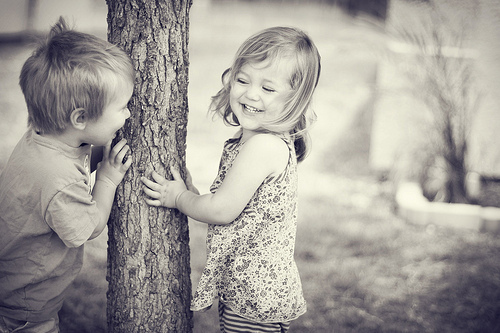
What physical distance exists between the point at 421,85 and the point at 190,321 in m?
3.67

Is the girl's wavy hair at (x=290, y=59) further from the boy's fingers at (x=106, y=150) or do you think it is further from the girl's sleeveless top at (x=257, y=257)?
the boy's fingers at (x=106, y=150)

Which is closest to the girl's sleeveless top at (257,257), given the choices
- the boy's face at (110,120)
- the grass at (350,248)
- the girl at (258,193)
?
the girl at (258,193)

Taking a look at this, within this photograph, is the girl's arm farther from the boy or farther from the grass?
the grass

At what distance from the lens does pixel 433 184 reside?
512 cm

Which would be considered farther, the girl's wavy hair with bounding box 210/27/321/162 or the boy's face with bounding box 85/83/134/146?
the girl's wavy hair with bounding box 210/27/321/162

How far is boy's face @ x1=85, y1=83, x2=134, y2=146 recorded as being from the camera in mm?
1774

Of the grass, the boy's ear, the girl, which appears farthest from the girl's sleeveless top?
the grass

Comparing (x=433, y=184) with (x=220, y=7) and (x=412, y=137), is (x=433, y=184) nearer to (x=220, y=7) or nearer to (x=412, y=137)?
(x=412, y=137)

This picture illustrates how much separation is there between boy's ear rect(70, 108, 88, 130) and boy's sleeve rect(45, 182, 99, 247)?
0.68ft

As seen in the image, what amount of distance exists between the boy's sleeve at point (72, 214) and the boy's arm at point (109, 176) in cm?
13

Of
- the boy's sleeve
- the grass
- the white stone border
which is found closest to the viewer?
the boy's sleeve

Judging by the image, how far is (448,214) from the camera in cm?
475

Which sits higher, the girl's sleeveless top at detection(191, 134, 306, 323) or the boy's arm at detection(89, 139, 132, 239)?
the boy's arm at detection(89, 139, 132, 239)

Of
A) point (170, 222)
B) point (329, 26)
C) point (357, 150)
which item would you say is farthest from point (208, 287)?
point (329, 26)
